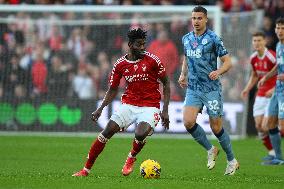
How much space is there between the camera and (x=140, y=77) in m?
12.8

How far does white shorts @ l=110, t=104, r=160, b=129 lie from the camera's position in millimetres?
12703

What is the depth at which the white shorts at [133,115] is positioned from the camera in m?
12.7

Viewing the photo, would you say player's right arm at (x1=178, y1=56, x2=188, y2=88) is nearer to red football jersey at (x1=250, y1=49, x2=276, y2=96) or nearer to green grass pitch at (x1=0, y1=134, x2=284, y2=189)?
green grass pitch at (x1=0, y1=134, x2=284, y2=189)

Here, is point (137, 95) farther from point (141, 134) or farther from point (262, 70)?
point (262, 70)

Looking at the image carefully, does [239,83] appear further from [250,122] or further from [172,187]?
[172,187]

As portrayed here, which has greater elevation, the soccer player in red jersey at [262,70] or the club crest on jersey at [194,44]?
the club crest on jersey at [194,44]

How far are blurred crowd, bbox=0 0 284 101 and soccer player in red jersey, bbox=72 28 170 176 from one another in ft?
32.6

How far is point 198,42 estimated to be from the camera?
13.5 meters

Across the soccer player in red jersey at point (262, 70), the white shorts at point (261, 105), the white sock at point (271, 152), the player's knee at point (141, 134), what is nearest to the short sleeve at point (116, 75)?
the player's knee at point (141, 134)

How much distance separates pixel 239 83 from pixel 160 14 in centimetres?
287

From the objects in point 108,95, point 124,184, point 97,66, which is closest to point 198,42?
point 108,95

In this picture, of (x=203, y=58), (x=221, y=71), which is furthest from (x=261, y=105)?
(x=221, y=71)

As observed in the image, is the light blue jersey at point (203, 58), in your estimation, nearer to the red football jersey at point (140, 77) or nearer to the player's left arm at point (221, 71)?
the player's left arm at point (221, 71)

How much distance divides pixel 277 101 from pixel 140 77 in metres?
4.21
